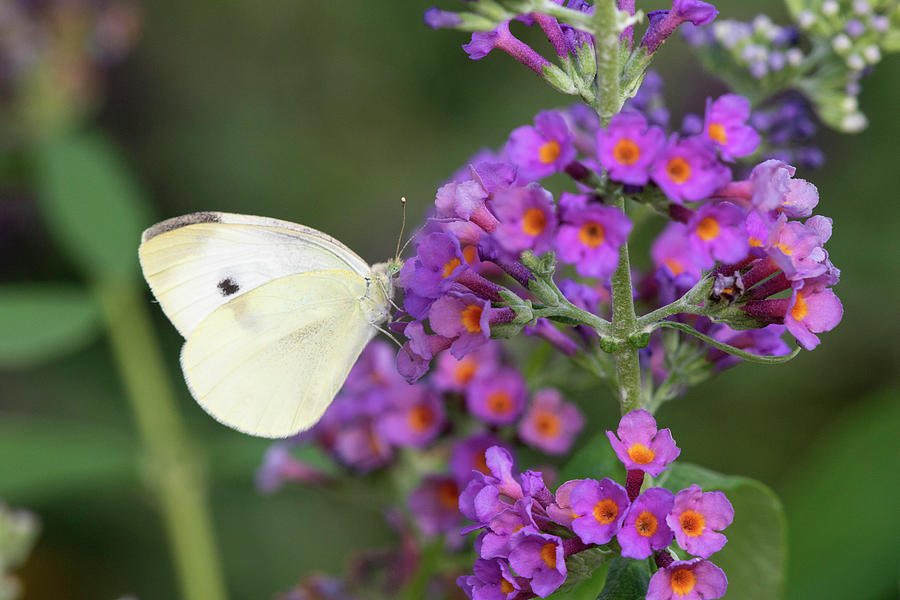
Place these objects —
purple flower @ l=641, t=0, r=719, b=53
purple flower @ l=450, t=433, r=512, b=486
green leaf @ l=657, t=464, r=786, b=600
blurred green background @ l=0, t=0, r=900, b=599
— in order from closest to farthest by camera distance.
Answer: purple flower @ l=641, t=0, r=719, b=53, green leaf @ l=657, t=464, r=786, b=600, purple flower @ l=450, t=433, r=512, b=486, blurred green background @ l=0, t=0, r=900, b=599

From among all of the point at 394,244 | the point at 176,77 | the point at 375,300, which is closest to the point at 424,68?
the point at 394,244

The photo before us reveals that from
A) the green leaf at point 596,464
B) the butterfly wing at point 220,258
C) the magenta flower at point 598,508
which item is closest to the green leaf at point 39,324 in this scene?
the butterfly wing at point 220,258

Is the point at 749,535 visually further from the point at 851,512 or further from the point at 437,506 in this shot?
the point at 851,512

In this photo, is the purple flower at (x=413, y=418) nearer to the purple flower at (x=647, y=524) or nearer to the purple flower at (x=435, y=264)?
the purple flower at (x=435, y=264)

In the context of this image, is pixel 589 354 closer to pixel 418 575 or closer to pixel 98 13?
pixel 418 575

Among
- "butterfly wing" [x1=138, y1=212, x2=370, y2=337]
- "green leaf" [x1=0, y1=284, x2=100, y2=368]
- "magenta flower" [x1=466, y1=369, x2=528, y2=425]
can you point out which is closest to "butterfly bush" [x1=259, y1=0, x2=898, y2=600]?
"magenta flower" [x1=466, y1=369, x2=528, y2=425]

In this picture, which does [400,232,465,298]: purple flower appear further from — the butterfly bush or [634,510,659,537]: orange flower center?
[634,510,659,537]: orange flower center

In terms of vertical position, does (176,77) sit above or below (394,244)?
above
